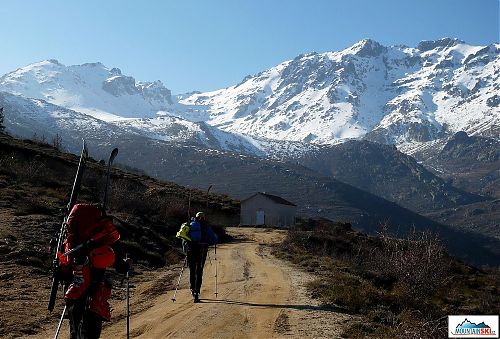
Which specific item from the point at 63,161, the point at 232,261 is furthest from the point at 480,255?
the point at 232,261

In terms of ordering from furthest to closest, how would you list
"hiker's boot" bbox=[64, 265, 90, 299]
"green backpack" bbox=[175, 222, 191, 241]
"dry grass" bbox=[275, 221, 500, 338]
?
"green backpack" bbox=[175, 222, 191, 241] < "dry grass" bbox=[275, 221, 500, 338] < "hiker's boot" bbox=[64, 265, 90, 299]

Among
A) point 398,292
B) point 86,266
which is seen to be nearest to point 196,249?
point 398,292

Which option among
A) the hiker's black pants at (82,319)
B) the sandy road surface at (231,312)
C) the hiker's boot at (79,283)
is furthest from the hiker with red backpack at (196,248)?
the hiker's boot at (79,283)

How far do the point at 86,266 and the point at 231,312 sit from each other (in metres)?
6.17

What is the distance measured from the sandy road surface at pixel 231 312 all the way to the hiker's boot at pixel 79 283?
11.5ft

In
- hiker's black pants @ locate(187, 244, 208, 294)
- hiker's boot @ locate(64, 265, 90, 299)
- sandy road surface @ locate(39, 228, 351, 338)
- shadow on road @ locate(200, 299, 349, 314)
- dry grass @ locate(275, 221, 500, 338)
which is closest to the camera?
hiker's boot @ locate(64, 265, 90, 299)

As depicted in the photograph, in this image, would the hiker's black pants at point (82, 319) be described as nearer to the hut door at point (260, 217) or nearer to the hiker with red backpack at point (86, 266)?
the hiker with red backpack at point (86, 266)

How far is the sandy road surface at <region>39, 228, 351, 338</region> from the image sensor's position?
11812 millimetres

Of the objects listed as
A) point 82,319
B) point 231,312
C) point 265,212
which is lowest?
point 231,312

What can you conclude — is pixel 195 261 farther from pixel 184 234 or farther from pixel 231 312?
pixel 231 312

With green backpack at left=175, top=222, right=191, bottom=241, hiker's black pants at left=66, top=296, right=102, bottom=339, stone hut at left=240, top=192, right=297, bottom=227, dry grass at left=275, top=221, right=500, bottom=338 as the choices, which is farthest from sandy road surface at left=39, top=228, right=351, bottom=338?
stone hut at left=240, top=192, right=297, bottom=227

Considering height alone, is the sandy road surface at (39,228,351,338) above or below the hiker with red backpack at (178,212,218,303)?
below

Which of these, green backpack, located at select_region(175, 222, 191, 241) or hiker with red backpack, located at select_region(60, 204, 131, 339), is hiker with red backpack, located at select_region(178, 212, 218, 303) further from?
hiker with red backpack, located at select_region(60, 204, 131, 339)

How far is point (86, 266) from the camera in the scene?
26.5 ft
